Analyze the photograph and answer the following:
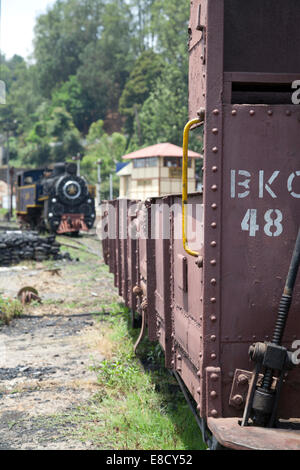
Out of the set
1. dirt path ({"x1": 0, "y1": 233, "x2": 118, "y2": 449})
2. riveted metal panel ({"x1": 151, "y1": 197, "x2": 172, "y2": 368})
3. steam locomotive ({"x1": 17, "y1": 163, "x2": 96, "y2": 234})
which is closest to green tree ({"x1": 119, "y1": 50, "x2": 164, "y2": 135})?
steam locomotive ({"x1": 17, "y1": 163, "x2": 96, "y2": 234})

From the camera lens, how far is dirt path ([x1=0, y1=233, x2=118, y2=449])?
17.4 ft

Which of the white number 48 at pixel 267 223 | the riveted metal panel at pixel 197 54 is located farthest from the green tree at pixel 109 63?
the white number 48 at pixel 267 223

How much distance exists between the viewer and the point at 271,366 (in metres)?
3.37

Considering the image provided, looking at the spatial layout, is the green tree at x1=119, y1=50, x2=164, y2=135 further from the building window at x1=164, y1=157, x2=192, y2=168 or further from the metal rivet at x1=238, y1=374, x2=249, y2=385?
the metal rivet at x1=238, y1=374, x2=249, y2=385

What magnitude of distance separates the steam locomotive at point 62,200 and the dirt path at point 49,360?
498 inches

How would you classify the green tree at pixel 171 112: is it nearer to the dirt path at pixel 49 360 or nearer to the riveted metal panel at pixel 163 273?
the dirt path at pixel 49 360

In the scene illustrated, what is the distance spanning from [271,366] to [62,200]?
23.8 m

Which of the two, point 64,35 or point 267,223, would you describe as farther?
point 64,35

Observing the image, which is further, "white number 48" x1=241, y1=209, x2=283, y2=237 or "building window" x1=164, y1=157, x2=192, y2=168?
"building window" x1=164, y1=157, x2=192, y2=168

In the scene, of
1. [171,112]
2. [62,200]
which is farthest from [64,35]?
[62,200]

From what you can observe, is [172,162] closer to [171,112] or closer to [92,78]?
[171,112]

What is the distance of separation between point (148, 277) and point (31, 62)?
131 meters

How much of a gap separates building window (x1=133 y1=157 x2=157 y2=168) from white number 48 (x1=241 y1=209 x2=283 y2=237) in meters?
37.5

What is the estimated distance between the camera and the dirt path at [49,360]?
17.4 ft
